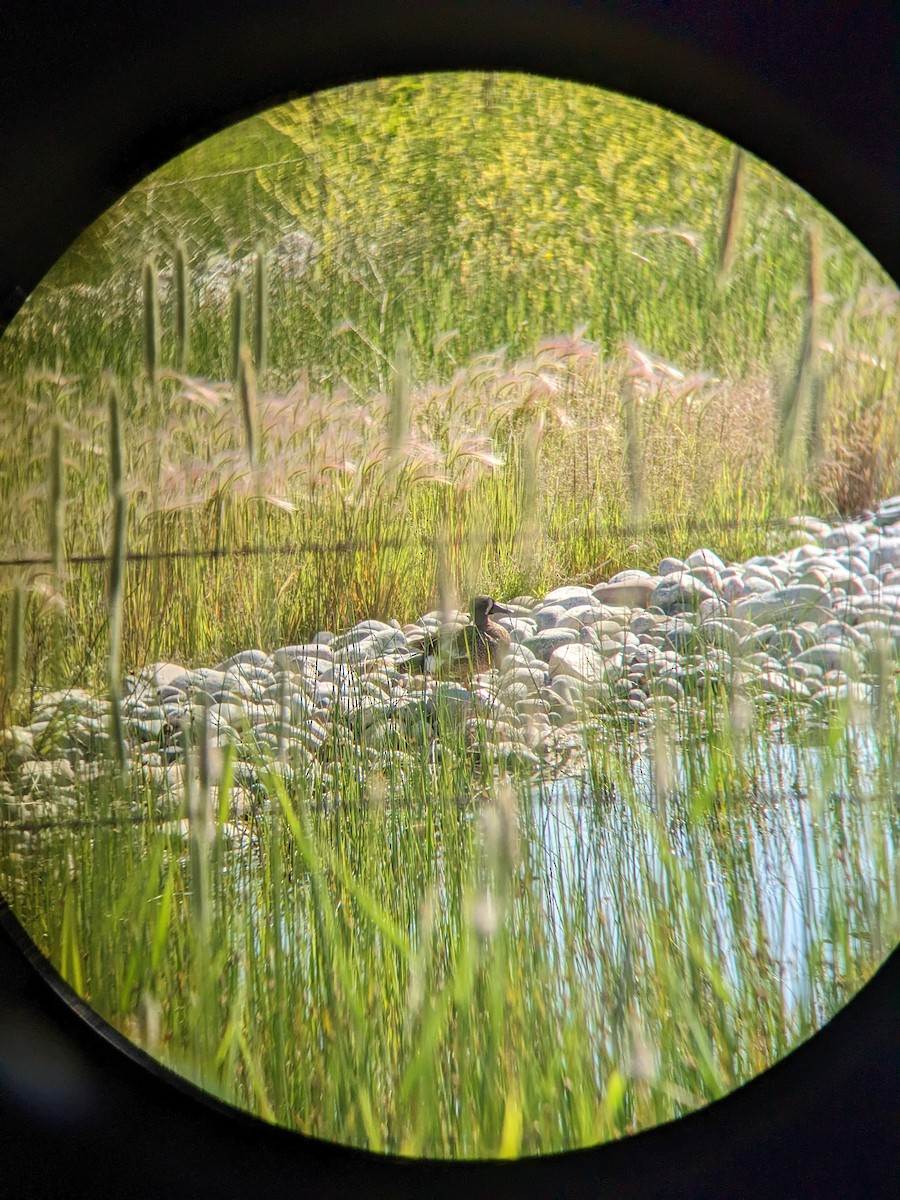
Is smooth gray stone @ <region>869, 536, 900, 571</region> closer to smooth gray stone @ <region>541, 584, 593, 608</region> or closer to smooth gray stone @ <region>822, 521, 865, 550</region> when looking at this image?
smooth gray stone @ <region>822, 521, 865, 550</region>

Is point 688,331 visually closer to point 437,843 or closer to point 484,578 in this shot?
point 484,578

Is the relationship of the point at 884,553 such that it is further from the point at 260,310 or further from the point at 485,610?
the point at 260,310

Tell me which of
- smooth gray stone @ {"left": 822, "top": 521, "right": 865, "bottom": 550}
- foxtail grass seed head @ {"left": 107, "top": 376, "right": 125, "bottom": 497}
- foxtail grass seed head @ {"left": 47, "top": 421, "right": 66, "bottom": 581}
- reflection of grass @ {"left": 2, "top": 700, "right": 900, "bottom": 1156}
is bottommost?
reflection of grass @ {"left": 2, "top": 700, "right": 900, "bottom": 1156}

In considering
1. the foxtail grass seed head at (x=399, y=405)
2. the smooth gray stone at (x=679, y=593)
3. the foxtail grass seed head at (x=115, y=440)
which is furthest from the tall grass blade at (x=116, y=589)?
the smooth gray stone at (x=679, y=593)

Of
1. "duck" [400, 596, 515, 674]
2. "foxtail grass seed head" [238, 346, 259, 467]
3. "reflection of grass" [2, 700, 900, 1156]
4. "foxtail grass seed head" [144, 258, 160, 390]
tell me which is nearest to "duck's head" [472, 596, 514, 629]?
"duck" [400, 596, 515, 674]

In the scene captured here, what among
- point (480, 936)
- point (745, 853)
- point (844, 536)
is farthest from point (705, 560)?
point (480, 936)

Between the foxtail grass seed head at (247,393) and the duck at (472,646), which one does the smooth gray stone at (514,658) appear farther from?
the foxtail grass seed head at (247,393)
